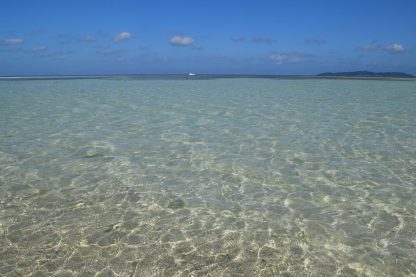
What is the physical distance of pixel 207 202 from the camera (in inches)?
251

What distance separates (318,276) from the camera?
418cm

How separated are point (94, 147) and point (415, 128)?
37.1 ft

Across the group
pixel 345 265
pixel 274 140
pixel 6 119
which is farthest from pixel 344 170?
pixel 6 119

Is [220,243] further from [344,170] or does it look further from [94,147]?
[94,147]

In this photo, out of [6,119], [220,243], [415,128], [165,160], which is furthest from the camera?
[6,119]

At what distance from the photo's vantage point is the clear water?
4.48 metres

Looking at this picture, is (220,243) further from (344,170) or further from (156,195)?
(344,170)

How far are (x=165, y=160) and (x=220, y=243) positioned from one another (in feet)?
13.9

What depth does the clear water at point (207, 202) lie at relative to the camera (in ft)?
Result: 14.7

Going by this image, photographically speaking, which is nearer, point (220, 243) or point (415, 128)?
point (220, 243)

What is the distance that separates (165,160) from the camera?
29.1 feet

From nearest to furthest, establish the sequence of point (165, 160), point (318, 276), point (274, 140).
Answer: point (318, 276), point (165, 160), point (274, 140)

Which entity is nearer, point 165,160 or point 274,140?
point 165,160

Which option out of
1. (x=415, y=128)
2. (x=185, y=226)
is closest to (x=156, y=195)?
(x=185, y=226)
